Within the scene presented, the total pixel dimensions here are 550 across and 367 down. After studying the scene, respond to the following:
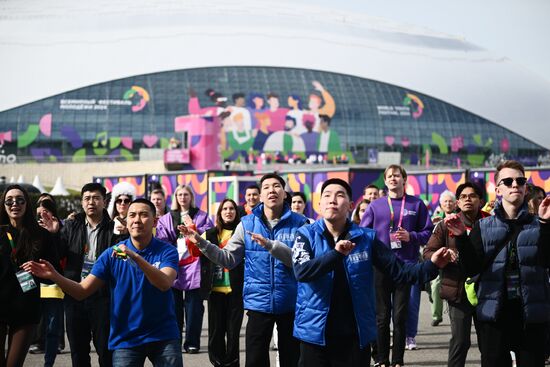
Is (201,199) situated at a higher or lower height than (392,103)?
lower

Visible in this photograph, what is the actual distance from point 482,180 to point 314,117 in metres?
51.3

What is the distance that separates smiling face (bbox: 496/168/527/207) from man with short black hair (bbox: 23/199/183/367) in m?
1.74

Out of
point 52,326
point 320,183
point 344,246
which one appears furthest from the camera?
point 320,183

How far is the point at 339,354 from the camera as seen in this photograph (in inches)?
195

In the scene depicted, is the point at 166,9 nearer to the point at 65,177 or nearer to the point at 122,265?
the point at 65,177

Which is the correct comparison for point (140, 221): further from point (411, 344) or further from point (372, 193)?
point (372, 193)

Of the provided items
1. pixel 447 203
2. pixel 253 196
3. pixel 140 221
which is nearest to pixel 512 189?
pixel 140 221

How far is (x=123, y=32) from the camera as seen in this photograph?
248 feet

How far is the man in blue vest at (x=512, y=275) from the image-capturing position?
503 centimetres

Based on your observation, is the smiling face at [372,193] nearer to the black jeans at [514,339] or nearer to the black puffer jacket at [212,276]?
the black puffer jacket at [212,276]

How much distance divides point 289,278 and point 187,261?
3.08m

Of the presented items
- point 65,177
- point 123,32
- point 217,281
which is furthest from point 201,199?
point 123,32

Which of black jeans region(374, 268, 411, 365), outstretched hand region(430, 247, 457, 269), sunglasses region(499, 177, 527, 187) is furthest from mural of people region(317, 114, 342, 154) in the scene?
outstretched hand region(430, 247, 457, 269)

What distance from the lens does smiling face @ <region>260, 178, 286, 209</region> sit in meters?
6.38
